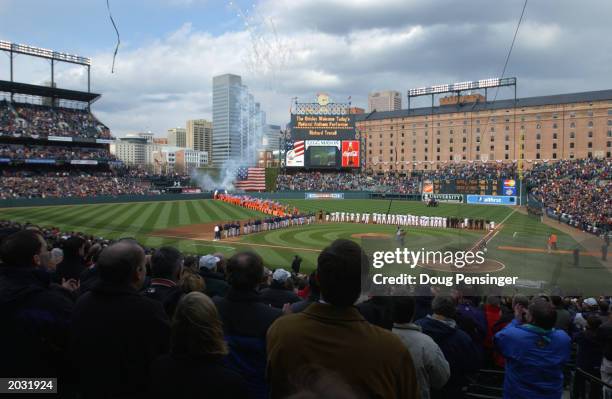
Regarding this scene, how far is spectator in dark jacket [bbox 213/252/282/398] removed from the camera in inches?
143

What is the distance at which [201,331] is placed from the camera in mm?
2736

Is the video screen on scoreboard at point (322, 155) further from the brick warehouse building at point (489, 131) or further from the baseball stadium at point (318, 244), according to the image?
the brick warehouse building at point (489, 131)

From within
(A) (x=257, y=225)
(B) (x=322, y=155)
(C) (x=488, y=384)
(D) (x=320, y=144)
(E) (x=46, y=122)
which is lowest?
(A) (x=257, y=225)

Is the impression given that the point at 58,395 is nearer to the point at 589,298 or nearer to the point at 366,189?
the point at 589,298

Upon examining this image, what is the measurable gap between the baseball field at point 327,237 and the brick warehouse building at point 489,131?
66630 mm

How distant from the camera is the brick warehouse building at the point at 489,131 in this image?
96.4 metres

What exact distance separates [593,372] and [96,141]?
7667cm

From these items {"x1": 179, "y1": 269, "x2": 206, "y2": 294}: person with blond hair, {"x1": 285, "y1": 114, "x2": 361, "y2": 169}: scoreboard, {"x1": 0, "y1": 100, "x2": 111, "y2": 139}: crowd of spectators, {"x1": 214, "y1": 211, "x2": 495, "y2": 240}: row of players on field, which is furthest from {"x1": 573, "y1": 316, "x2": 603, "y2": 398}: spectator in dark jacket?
{"x1": 285, "y1": 114, "x2": 361, "y2": 169}: scoreboard

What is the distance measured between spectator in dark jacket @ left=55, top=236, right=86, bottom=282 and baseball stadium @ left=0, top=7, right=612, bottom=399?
0.09ft

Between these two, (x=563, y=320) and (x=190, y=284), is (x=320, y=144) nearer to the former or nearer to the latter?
(x=563, y=320)

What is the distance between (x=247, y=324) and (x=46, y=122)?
254ft

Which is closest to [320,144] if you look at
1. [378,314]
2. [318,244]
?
[318,244]

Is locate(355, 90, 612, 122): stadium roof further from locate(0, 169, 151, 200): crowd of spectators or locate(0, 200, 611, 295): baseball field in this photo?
locate(0, 169, 151, 200): crowd of spectators

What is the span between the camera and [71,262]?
6.66 metres
